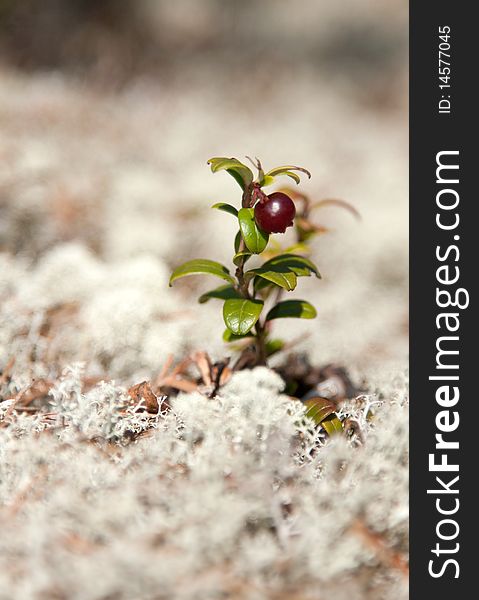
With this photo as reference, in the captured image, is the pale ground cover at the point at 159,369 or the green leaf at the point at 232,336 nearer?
the pale ground cover at the point at 159,369

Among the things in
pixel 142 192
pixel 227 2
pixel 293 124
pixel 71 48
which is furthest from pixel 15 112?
pixel 227 2

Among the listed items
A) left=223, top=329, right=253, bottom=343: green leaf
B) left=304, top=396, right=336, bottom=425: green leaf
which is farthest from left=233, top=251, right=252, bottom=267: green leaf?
left=304, top=396, right=336, bottom=425: green leaf

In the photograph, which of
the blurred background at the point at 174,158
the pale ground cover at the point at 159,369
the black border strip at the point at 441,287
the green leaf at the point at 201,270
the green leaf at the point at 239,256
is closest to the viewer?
the pale ground cover at the point at 159,369

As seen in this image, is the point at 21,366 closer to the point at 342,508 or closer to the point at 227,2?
the point at 342,508

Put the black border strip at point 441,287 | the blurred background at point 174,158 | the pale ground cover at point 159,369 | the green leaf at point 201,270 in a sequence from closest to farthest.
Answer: the pale ground cover at point 159,369
the black border strip at point 441,287
the green leaf at point 201,270
the blurred background at point 174,158

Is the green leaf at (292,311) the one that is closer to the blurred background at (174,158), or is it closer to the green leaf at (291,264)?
the green leaf at (291,264)

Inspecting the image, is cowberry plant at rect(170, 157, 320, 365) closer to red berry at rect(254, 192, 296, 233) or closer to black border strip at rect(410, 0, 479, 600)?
red berry at rect(254, 192, 296, 233)

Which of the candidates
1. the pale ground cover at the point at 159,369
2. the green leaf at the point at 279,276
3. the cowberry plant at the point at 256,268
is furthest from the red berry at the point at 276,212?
the pale ground cover at the point at 159,369
